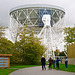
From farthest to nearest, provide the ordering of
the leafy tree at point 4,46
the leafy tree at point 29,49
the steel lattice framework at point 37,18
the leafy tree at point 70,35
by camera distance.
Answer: the steel lattice framework at point 37,18, the leafy tree at point 70,35, the leafy tree at point 29,49, the leafy tree at point 4,46

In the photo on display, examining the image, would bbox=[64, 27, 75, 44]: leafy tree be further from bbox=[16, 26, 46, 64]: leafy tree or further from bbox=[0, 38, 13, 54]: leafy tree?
bbox=[0, 38, 13, 54]: leafy tree

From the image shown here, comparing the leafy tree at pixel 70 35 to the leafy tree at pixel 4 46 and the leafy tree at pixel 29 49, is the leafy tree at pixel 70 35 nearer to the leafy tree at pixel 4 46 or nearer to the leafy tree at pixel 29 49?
the leafy tree at pixel 29 49

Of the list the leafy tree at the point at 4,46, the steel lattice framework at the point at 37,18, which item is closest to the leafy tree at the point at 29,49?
the leafy tree at the point at 4,46

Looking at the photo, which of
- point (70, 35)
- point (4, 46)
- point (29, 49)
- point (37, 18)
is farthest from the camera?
point (37, 18)

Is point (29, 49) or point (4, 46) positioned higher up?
point (29, 49)

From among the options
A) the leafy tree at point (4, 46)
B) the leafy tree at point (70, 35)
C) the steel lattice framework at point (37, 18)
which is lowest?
the leafy tree at point (4, 46)

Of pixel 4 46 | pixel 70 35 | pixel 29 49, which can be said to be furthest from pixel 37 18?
pixel 4 46

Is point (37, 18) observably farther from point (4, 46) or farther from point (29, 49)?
point (4, 46)

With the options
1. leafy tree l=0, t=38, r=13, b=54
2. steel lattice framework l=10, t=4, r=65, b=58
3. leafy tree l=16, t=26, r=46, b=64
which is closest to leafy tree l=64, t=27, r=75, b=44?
leafy tree l=16, t=26, r=46, b=64

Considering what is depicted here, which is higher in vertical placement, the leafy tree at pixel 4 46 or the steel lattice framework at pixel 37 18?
the steel lattice framework at pixel 37 18

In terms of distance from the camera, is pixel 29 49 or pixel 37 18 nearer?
pixel 29 49

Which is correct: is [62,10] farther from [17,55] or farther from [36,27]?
[17,55]

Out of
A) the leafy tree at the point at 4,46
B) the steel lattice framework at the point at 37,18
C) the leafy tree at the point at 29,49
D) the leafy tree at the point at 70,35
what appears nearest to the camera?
the leafy tree at the point at 4,46

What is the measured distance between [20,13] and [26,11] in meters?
1.91
